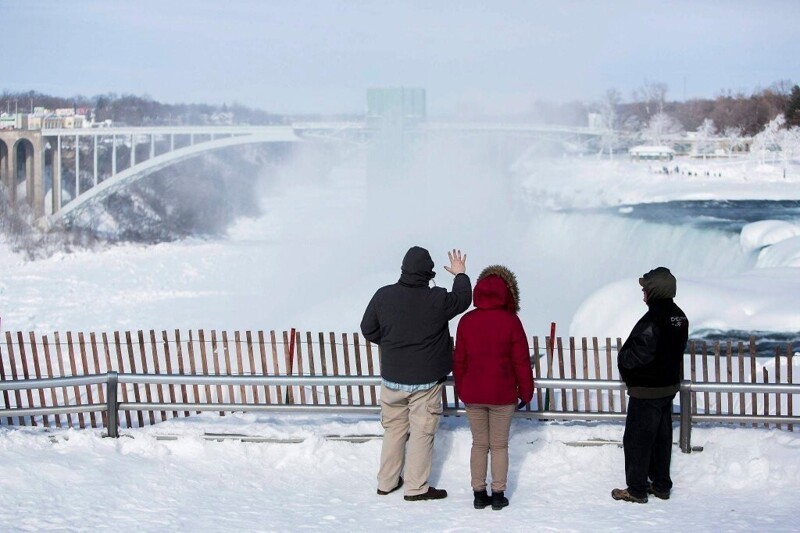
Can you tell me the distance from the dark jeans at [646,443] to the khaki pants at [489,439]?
0.59m

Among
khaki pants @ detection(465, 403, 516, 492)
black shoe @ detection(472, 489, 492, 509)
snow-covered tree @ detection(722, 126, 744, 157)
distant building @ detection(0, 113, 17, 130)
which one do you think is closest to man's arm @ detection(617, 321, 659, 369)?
khaki pants @ detection(465, 403, 516, 492)

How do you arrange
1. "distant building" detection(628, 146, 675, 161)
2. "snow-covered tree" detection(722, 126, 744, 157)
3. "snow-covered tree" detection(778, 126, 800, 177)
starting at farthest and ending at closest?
"distant building" detection(628, 146, 675, 161)
"snow-covered tree" detection(722, 126, 744, 157)
"snow-covered tree" detection(778, 126, 800, 177)

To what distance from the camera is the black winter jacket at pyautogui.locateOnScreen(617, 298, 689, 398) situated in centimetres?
409

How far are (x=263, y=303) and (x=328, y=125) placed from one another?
10.9ft

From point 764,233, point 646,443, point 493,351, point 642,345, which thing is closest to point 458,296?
point 493,351

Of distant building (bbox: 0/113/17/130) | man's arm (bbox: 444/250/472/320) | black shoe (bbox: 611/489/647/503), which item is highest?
distant building (bbox: 0/113/17/130)

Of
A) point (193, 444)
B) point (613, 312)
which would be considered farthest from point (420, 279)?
point (613, 312)

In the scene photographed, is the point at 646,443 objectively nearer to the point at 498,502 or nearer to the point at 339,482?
the point at 498,502

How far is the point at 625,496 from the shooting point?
4.25 metres

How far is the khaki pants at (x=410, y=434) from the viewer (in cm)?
427

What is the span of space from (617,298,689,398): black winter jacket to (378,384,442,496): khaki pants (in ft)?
2.93

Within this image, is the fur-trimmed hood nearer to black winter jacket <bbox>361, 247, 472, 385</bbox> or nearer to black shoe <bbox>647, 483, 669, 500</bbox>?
black winter jacket <bbox>361, 247, 472, 385</bbox>

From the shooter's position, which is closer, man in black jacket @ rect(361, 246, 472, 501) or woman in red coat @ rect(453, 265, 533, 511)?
woman in red coat @ rect(453, 265, 533, 511)

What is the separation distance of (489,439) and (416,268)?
84 cm
